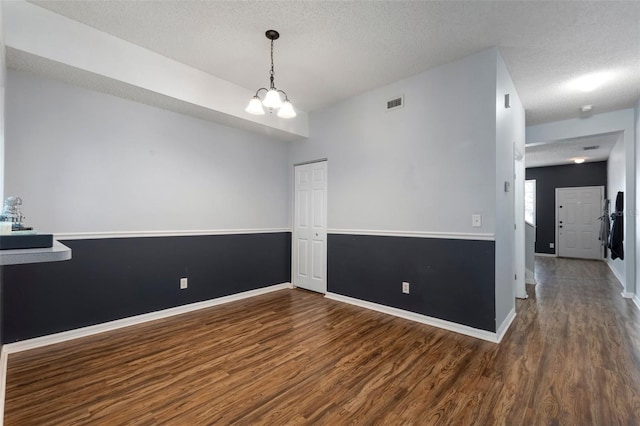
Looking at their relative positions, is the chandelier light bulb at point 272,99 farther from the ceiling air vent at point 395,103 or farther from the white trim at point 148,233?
the white trim at point 148,233

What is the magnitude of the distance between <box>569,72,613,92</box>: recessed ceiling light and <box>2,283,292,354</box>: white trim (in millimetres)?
4900

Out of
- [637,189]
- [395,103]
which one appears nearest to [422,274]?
[395,103]

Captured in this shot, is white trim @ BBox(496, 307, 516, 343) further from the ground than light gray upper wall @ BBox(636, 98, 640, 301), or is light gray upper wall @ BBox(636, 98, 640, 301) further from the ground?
light gray upper wall @ BBox(636, 98, 640, 301)

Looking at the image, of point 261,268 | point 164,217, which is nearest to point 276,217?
point 261,268

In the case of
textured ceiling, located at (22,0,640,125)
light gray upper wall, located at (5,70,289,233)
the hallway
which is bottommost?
the hallway

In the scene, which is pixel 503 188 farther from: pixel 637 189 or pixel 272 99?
pixel 637 189

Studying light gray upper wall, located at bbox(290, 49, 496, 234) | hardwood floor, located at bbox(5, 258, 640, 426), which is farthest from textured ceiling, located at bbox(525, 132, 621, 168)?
hardwood floor, located at bbox(5, 258, 640, 426)

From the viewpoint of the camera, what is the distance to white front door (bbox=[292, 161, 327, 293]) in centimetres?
444

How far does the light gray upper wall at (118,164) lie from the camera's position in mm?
2656

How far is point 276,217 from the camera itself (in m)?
4.73

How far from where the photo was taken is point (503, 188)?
307cm

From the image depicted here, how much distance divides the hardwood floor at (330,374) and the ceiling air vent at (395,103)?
2.52 m

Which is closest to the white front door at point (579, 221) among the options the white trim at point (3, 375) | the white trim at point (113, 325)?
the white trim at point (113, 325)

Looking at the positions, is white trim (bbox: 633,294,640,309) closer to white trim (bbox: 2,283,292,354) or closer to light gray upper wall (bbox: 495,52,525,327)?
light gray upper wall (bbox: 495,52,525,327)
